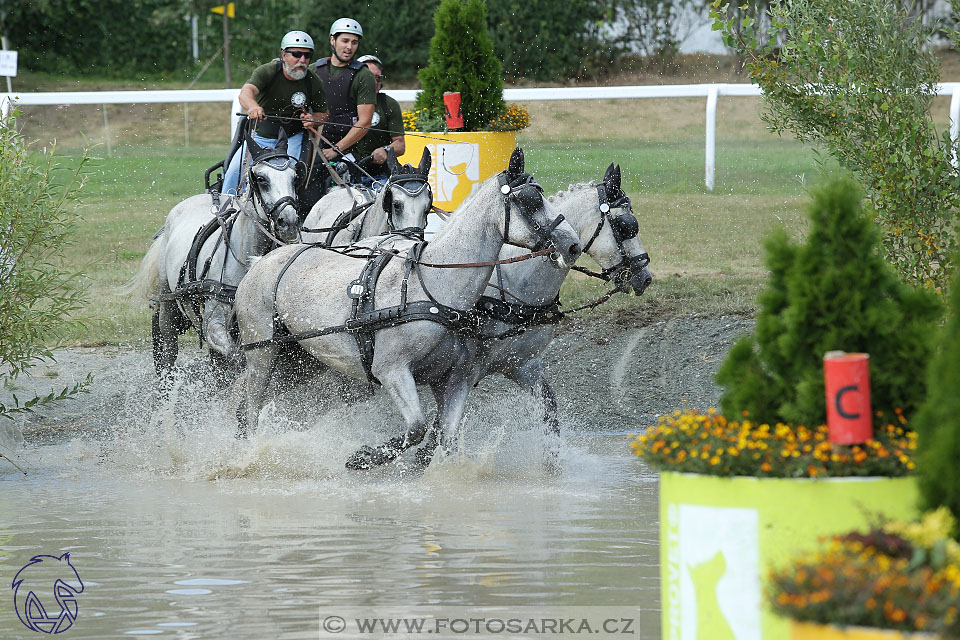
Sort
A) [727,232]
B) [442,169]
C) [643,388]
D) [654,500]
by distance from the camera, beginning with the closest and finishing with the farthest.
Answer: [654,500]
[643,388]
[442,169]
[727,232]

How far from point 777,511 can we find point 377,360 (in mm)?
4069

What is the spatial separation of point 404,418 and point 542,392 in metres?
1.08

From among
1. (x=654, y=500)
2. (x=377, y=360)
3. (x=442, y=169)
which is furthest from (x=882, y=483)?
(x=442, y=169)

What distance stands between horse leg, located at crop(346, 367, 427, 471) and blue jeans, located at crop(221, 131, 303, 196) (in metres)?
2.82

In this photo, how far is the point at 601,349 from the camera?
1137 centimetres

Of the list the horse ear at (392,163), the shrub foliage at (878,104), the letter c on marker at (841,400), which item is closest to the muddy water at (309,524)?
the letter c on marker at (841,400)

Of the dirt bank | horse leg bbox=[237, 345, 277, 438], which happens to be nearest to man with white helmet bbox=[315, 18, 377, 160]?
the dirt bank

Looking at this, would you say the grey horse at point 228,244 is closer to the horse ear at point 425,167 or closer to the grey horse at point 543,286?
the horse ear at point 425,167

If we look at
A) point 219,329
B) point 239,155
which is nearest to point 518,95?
point 239,155

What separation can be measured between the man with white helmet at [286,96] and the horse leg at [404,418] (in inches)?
113

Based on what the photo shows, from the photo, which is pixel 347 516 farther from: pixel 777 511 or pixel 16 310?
pixel 777 511

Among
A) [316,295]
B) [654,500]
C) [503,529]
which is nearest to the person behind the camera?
[503,529]

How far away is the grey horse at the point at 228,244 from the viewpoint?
329 inches

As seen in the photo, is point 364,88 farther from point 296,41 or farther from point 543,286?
point 543,286
